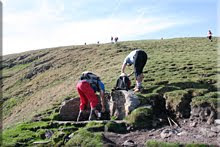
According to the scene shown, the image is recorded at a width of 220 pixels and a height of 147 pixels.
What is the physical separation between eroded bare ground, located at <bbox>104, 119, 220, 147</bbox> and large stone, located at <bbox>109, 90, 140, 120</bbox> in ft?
6.45

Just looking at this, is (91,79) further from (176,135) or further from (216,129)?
(216,129)

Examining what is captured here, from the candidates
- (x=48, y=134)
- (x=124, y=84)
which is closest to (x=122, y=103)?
(x=124, y=84)

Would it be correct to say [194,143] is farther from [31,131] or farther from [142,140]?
[31,131]

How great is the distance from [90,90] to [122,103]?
168 centimetres

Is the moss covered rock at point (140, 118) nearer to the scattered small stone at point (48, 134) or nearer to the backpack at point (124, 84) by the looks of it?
the backpack at point (124, 84)

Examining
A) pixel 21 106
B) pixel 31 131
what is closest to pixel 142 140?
pixel 31 131

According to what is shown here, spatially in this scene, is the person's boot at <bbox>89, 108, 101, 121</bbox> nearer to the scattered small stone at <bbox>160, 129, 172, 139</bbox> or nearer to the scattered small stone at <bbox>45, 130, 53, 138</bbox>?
the scattered small stone at <bbox>45, 130, 53, 138</bbox>

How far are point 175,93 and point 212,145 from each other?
5.09m

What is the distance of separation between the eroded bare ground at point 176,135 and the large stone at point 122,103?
77.5 inches

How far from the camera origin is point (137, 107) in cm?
1495

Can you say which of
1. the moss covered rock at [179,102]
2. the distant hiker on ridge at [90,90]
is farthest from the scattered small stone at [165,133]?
the distant hiker on ridge at [90,90]

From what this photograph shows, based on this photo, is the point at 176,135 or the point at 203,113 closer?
the point at 176,135

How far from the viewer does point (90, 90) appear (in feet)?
51.2

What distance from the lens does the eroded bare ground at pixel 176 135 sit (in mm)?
11578
